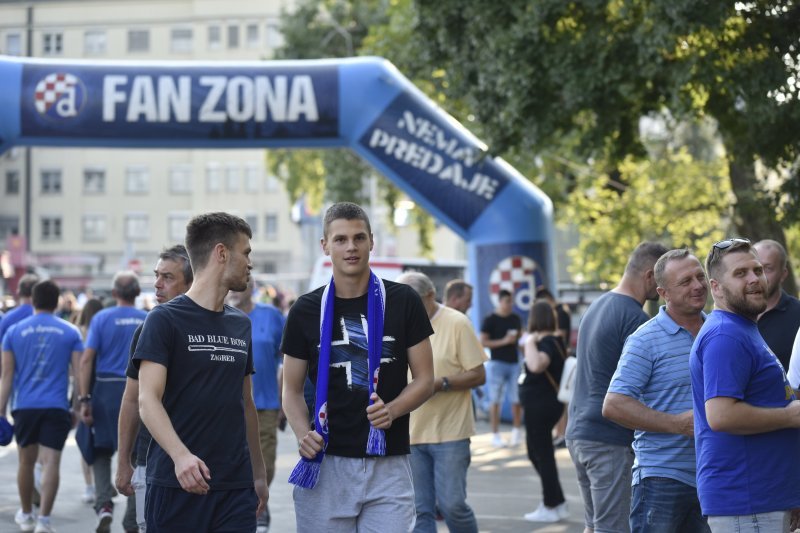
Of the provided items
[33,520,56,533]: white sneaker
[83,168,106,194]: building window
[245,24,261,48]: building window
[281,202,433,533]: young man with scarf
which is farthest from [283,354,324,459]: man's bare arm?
[83,168,106,194]: building window

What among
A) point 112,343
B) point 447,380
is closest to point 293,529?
point 112,343

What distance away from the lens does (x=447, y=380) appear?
8312 millimetres

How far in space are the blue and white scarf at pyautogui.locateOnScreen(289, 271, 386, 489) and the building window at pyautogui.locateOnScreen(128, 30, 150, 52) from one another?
7745 centimetres

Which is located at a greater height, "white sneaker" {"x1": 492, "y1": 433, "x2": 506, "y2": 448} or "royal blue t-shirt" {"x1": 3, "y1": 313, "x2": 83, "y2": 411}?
"royal blue t-shirt" {"x1": 3, "y1": 313, "x2": 83, "y2": 411}

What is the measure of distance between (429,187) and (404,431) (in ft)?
43.0

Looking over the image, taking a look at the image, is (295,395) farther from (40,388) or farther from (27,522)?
(27,522)

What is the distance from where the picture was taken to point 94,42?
3189 inches

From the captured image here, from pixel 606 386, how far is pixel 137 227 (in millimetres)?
74855

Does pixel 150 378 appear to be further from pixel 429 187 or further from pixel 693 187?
pixel 693 187

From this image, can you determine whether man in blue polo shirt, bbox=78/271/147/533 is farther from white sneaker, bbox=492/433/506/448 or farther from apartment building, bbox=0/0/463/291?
apartment building, bbox=0/0/463/291

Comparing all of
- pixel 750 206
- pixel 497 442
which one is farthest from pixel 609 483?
pixel 497 442

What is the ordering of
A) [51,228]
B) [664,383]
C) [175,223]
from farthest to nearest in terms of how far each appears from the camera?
[51,228] → [175,223] → [664,383]

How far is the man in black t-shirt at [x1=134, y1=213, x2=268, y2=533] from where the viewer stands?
5.23m

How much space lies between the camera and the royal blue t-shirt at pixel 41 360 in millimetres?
10195
